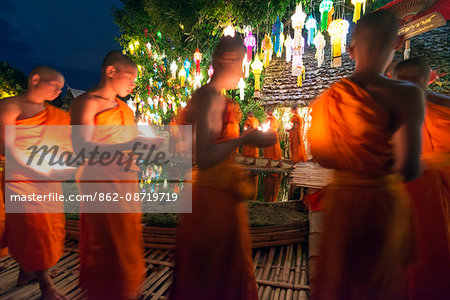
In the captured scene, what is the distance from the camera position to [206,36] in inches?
342

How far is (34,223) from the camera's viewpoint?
2.22 meters

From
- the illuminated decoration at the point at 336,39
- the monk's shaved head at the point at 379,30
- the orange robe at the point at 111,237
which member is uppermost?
the illuminated decoration at the point at 336,39

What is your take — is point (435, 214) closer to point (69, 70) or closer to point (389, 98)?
point (389, 98)

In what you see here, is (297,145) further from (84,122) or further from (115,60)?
(84,122)

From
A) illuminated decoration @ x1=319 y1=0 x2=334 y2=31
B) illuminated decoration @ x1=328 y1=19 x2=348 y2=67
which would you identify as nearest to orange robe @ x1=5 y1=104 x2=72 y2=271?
illuminated decoration @ x1=328 y1=19 x2=348 y2=67

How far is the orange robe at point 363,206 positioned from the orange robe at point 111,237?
1.45 m

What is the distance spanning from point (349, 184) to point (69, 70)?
392 feet

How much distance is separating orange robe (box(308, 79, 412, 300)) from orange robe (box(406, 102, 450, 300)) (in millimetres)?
812

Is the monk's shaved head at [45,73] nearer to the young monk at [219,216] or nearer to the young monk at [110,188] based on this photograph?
the young monk at [110,188]

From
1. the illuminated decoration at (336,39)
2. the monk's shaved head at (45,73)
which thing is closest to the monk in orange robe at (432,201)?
the illuminated decoration at (336,39)

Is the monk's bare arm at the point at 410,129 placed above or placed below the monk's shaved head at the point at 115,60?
below

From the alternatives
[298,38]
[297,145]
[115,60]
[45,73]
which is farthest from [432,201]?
[297,145]

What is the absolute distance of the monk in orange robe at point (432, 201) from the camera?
1.92 metres

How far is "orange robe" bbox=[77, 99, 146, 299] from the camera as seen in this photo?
1.86 metres
